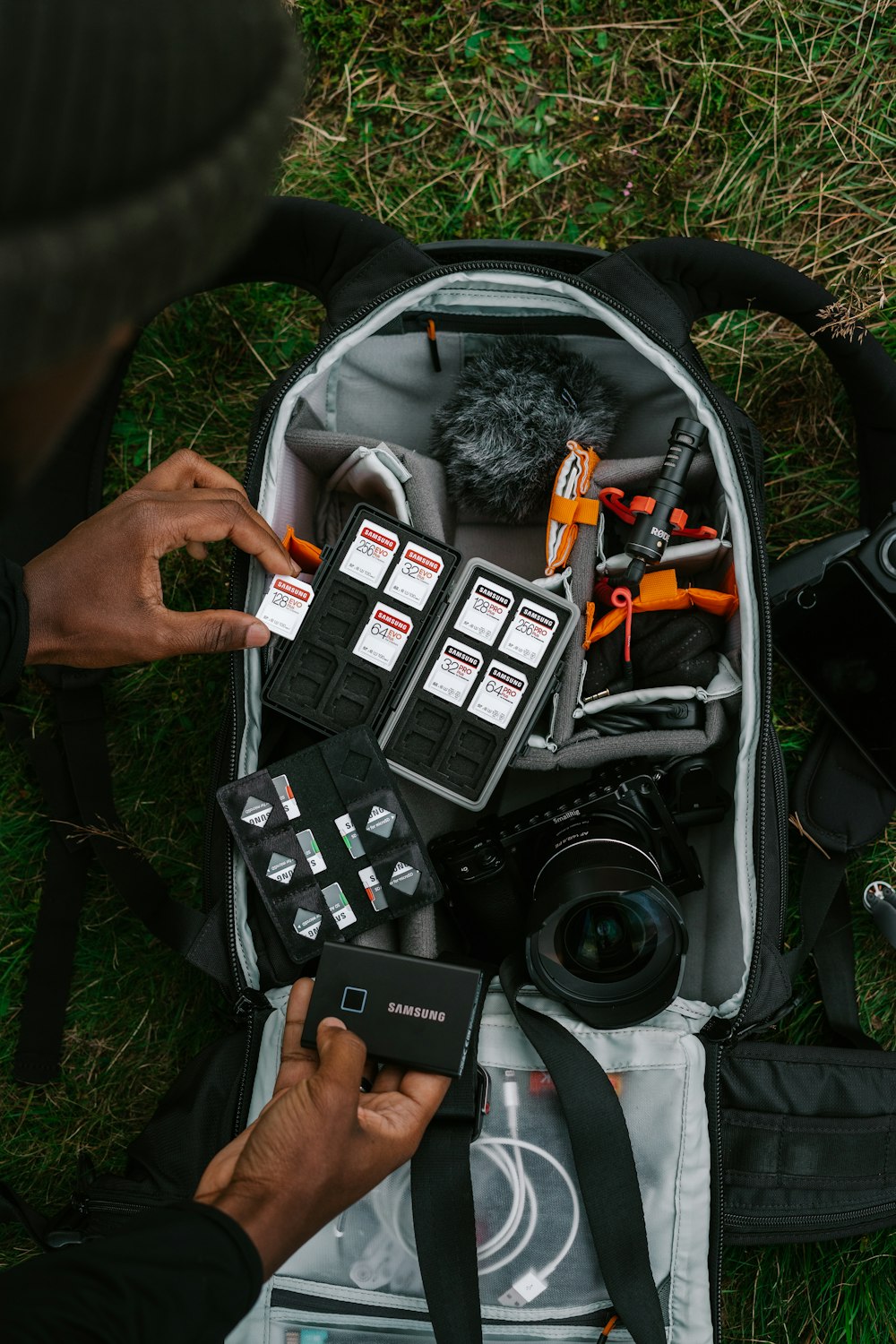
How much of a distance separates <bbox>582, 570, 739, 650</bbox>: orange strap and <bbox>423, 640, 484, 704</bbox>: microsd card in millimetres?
205

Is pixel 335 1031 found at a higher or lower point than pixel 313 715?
lower

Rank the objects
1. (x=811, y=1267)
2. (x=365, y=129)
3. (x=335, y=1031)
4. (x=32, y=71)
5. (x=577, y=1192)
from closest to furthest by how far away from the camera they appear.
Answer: (x=32, y=71) → (x=335, y=1031) → (x=577, y=1192) → (x=811, y=1267) → (x=365, y=129)

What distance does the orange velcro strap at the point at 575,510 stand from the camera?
170 cm

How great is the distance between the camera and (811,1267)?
1.98 meters

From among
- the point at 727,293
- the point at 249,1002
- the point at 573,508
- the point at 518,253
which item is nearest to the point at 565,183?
the point at 518,253

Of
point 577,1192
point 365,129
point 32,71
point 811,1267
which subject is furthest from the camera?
point 365,129

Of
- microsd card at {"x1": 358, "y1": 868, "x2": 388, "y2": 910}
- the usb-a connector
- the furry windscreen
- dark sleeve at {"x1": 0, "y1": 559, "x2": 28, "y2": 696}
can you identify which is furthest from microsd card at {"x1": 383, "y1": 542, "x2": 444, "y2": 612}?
the usb-a connector

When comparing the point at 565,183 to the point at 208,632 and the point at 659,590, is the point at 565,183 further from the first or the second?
the point at 208,632

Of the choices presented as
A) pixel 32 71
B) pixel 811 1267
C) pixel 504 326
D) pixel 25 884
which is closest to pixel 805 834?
pixel 811 1267

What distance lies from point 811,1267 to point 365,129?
259cm

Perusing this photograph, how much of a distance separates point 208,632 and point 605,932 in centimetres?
83

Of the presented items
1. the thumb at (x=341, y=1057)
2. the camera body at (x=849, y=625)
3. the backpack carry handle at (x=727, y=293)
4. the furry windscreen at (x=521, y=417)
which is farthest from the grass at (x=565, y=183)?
the thumb at (x=341, y=1057)

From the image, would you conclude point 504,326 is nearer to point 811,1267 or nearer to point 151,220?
point 151,220

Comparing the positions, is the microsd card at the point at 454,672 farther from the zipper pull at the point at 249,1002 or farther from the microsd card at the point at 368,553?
the zipper pull at the point at 249,1002
